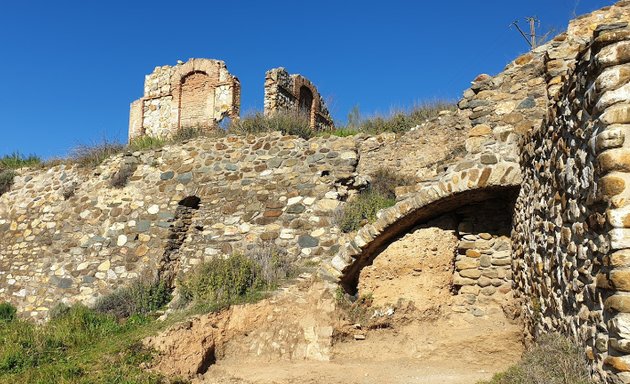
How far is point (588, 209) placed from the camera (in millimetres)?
4039

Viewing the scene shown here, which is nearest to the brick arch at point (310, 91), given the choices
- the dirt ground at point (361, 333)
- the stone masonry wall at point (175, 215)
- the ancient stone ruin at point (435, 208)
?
the stone masonry wall at point (175, 215)

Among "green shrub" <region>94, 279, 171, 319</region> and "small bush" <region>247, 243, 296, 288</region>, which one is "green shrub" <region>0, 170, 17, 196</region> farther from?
"small bush" <region>247, 243, 296, 288</region>

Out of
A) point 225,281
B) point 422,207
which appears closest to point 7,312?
point 225,281

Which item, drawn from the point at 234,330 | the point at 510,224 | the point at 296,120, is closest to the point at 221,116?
the point at 296,120

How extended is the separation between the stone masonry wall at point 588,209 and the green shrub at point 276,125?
5.43m

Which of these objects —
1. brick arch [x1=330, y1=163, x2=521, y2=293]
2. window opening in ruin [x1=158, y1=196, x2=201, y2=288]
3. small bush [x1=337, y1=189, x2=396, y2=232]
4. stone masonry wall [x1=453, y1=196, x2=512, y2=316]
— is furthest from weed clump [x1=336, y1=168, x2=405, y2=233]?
window opening in ruin [x1=158, y1=196, x2=201, y2=288]

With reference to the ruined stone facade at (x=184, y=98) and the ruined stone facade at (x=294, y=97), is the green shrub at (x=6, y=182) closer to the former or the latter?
the ruined stone facade at (x=184, y=98)

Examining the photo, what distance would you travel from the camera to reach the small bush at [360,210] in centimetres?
827

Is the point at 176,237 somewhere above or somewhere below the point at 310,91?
below

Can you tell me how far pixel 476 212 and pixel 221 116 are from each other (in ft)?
34.7

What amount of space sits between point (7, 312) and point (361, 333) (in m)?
7.26

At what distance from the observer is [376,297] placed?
24.2ft

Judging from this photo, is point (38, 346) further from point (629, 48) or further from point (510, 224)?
point (629, 48)

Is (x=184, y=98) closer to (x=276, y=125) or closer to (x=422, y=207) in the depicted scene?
(x=276, y=125)
